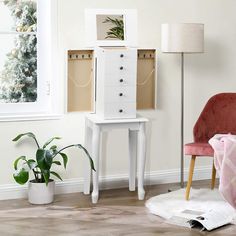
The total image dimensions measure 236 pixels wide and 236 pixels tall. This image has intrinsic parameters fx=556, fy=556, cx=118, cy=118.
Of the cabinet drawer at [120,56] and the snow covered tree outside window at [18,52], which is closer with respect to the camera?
the cabinet drawer at [120,56]

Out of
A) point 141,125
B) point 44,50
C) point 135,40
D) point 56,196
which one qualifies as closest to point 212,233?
point 141,125

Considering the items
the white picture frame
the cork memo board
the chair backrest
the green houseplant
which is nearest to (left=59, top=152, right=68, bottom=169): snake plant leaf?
the cork memo board

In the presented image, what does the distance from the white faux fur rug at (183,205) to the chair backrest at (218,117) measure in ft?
1.50

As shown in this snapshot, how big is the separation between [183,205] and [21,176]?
1181 mm

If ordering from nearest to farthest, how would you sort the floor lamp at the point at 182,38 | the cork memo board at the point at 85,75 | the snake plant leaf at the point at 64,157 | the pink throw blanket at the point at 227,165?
the pink throw blanket at the point at 227,165 → the snake plant leaf at the point at 64,157 → the floor lamp at the point at 182,38 → the cork memo board at the point at 85,75

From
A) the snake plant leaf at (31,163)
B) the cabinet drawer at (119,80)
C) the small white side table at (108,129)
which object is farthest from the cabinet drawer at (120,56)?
the snake plant leaf at (31,163)

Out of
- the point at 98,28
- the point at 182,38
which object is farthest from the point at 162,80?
the point at 98,28

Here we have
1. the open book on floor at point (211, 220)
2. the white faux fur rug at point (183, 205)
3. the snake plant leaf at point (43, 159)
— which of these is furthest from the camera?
the snake plant leaf at point (43, 159)

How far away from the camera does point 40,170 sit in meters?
4.13

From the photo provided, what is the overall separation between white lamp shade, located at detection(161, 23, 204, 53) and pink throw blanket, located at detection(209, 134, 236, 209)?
38.2 inches

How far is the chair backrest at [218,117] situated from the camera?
440 centimetres

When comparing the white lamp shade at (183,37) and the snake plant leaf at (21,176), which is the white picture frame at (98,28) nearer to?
the white lamp shade at (183,37)

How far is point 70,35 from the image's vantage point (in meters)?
4.30

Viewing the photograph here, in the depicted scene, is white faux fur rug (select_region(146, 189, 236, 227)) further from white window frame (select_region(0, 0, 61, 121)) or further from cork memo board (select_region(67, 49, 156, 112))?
white window frame (select_region(0, 0, 61, 121))
